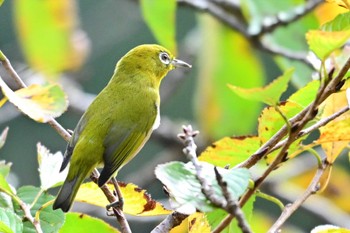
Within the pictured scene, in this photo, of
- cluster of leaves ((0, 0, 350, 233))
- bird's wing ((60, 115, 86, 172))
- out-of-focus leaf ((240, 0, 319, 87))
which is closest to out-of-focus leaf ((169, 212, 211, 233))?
cluster of leaves ((0, 0, 350, 233))

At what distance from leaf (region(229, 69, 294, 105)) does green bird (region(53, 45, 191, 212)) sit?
25.2 inches

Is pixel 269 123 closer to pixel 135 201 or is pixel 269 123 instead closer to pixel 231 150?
pixel 231 150

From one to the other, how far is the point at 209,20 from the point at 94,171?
A: 6.32ft

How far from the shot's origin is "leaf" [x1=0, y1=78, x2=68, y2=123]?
1573mm

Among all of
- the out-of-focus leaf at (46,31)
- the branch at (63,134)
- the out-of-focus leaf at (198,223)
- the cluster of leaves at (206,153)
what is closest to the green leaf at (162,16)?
the cluster of leaves at (206,153)

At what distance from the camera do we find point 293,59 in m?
3.66

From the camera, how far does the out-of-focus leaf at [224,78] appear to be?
3.80 metres

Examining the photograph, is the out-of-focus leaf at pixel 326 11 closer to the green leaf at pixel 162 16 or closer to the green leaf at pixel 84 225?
the green leaf at pixel 162 16

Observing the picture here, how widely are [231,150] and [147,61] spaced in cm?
134

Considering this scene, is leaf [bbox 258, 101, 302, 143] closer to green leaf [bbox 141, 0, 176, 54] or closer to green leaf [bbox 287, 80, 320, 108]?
green leaf [bbox 287, 80, 320, 108]

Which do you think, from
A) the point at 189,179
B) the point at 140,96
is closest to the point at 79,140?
the point at 140,96

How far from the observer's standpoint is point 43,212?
70.5 inches

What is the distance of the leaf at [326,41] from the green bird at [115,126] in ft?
2.43

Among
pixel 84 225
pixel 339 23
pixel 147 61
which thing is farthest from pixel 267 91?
pixel 147 61
